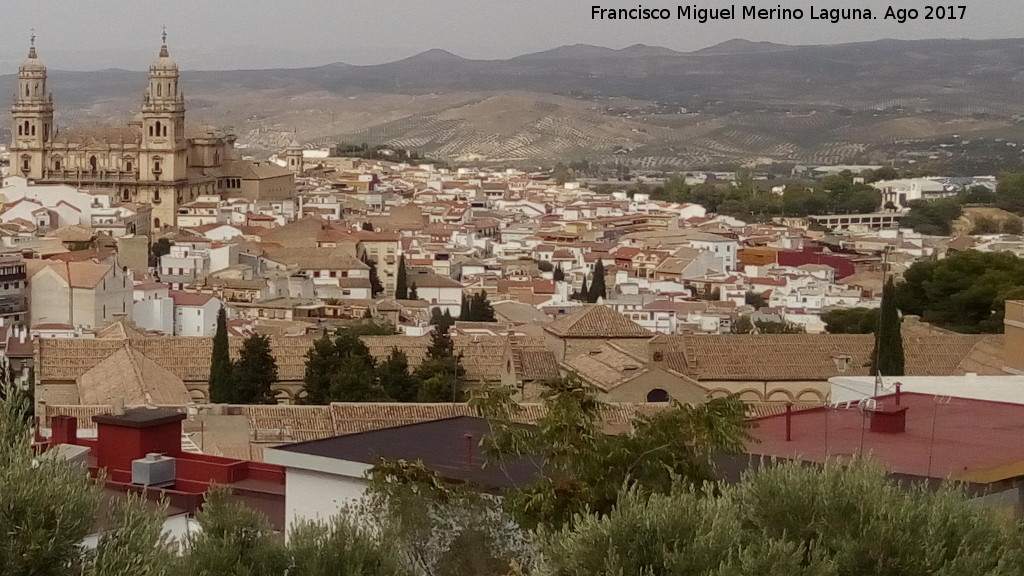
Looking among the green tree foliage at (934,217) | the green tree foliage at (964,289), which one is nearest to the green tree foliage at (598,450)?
the green tree foliage at (964,289)

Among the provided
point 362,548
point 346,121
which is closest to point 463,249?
point 362,548

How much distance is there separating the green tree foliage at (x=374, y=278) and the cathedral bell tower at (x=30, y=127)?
66.5ft

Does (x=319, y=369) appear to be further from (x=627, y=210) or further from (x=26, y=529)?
(x=627, y=210)

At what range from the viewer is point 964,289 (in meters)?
29.4

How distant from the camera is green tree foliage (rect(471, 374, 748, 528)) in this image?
669cm

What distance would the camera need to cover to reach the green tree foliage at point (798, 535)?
579 centimetres

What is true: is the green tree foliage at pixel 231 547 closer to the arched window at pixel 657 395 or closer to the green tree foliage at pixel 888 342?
the arched window at pixel 657 395

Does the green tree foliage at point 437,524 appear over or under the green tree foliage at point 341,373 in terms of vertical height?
over

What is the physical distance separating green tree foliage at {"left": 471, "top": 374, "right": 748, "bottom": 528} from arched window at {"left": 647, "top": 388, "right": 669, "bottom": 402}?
415 inches

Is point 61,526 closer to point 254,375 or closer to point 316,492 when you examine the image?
point 316,492

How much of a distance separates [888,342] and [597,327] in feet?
10.6

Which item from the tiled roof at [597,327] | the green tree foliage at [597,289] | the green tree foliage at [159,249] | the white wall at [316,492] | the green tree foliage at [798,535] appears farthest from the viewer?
the green tree foliage at [159,249]

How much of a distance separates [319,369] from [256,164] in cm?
5067

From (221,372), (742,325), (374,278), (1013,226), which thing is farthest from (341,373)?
(1013,226)
